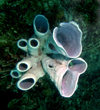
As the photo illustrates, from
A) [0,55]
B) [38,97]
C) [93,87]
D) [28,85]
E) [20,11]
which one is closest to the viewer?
[28,85]

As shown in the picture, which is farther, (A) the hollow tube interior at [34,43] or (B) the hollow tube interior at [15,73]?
(B) the hollow tube interior at [15,73]

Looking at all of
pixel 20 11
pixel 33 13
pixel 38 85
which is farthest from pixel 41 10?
pixel 38 85

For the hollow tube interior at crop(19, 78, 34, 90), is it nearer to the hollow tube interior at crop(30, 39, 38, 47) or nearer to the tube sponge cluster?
the tube sponge cluster

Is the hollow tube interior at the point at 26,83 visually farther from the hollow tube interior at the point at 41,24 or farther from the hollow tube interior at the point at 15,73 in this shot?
the hollow tube interior at the point at 41,24

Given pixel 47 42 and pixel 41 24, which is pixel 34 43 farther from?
pixel 41 24

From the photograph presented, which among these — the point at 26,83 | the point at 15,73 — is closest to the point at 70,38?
the point at 26,83

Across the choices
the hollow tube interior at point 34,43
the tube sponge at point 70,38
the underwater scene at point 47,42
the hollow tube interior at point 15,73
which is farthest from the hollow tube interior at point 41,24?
the hollow tube interior at point 15,73

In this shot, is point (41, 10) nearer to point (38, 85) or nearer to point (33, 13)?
point (33, 13)
